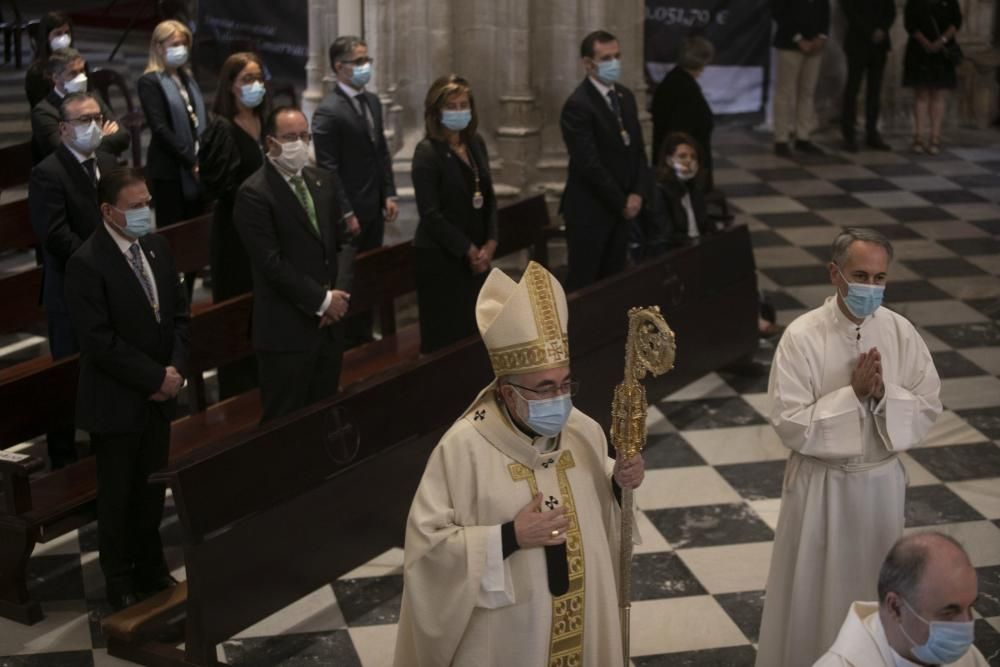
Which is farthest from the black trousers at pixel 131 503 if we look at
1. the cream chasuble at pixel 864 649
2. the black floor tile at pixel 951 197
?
the black floor tile at pixel 951 197

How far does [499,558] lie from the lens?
441cm

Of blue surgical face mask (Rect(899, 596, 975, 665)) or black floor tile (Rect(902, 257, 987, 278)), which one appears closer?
blue surgical face mask (Rect(899, 596, 975, 665))

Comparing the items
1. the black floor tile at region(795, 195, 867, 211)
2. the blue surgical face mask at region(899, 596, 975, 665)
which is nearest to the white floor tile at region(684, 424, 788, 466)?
the blue surgical face mask at region(899, 596, 975, 665)

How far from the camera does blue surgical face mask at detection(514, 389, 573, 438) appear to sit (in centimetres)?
442

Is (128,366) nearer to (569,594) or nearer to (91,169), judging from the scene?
(91,169)

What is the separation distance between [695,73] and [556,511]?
698 cm

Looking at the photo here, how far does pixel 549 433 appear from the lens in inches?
176

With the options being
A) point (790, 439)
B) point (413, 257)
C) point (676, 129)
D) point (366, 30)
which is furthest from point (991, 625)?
point (366, 30)

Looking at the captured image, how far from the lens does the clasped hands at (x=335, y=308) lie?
707 cm

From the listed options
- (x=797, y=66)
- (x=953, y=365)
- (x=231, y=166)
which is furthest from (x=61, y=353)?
(x=797, y=66)

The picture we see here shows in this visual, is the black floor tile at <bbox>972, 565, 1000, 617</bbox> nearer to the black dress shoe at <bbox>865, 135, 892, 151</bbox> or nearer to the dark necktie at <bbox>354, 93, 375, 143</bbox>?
the dark necktie at <bbox>354, 93, 375, 143</bbox>

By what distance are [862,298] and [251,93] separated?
406cm

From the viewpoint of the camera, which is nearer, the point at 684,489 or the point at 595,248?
the point at 684,489

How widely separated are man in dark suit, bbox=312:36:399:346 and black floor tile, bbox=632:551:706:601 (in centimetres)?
261
